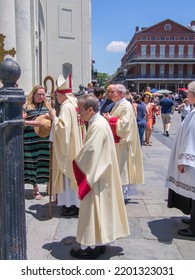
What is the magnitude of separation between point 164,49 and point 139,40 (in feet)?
20.9

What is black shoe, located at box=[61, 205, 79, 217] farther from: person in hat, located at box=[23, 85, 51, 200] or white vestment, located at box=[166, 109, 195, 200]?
white vestment, located at box=[166, 109, 195, 200]

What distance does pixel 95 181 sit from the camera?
3438 millimetres

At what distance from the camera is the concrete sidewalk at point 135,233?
4.00 metres

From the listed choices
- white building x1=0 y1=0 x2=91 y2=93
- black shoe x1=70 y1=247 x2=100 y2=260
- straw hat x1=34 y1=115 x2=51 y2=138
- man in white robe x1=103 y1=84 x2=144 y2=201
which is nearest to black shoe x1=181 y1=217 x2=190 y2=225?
man in white robe x1=103 y1=84 x2=144 y2=201

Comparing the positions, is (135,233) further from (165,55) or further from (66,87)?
(165,55)

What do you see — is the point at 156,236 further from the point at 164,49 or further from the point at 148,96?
the point at 164,49

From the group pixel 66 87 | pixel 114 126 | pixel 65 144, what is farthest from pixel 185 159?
pixel 66 87

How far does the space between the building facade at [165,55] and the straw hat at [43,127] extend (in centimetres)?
8220

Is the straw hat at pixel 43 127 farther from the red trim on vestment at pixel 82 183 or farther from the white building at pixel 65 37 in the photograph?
the white building at pixel 65 37

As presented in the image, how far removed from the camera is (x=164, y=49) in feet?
283

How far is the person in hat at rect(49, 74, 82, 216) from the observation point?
482cm

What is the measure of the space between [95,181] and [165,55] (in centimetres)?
8674

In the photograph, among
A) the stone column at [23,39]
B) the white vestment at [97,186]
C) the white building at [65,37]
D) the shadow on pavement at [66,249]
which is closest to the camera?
the white vestment at [97,186]

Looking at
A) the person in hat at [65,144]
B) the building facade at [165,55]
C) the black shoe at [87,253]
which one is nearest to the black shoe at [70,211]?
the person in hat at [65,144]
